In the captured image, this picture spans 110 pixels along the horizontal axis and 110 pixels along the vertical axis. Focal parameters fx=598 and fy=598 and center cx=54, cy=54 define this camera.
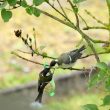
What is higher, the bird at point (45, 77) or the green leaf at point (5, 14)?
the green leaf at point (5, 14)

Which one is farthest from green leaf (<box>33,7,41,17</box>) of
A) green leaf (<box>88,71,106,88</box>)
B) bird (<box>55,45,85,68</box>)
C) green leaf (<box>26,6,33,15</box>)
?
green leaf (<box>88,71,106,88</box>)

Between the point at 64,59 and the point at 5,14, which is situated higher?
the point at 5,14

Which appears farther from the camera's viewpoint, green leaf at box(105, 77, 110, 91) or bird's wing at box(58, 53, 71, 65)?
bird's wing at box(58, 53, 71, 65)

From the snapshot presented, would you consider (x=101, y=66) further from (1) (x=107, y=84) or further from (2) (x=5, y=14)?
(2) (x=5, y=14)

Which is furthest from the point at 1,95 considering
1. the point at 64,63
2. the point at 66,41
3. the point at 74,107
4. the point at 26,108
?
the point at 64,63

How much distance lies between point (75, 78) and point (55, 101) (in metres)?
0.38

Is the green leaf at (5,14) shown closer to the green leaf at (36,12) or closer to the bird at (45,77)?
the green leaf at (36,12)

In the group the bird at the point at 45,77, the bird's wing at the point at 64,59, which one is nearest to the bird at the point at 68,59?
the bird's wing at the point at 64,59

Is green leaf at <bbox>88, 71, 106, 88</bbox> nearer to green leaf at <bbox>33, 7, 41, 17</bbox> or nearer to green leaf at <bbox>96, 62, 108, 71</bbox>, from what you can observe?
green leaf at <bbox>96, 62, 108, 71</bbox>

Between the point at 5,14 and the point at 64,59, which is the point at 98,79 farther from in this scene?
the point at 5,14

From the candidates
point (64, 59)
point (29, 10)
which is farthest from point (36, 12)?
point (64, 59)

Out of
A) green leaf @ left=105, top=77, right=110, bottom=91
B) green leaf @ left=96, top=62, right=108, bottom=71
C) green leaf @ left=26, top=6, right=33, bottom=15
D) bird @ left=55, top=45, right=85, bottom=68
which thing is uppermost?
green leaf @ left=26, top=6, right=33, bottom=15

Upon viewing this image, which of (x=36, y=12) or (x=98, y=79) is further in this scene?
(x=36, y=12)

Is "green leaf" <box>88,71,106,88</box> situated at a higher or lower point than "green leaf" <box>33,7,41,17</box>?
lower
